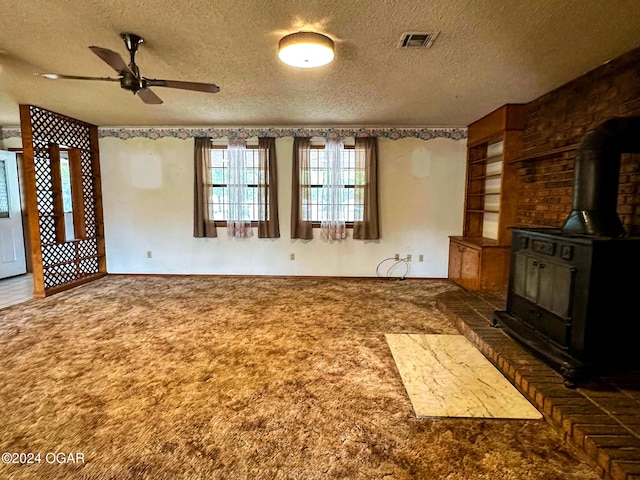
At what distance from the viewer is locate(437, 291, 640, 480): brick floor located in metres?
1.45

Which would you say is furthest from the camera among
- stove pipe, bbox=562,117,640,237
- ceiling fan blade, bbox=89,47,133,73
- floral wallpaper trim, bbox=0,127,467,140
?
floral wallpaper trim, bbox=0,127,467,140

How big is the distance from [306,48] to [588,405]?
2718 mm

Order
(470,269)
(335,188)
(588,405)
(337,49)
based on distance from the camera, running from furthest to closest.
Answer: (335,188), (470,269), (337,49), (588,405)

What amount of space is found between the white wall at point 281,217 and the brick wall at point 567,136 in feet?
4.43

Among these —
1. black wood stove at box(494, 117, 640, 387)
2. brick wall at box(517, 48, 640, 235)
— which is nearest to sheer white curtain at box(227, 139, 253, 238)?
brick wall at box(517, 48, 640, 235)

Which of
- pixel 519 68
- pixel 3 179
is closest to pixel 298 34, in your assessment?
pixel 519 68

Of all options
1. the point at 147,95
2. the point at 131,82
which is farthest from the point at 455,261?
the point at 131,82

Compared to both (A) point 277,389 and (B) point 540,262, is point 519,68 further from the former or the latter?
(A) point 277,389

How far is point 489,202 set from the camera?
15.3ft

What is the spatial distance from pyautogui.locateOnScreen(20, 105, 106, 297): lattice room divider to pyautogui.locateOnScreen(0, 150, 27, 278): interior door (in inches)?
46.5

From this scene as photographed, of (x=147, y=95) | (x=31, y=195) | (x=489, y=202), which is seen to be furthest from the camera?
(x=489, y=202)

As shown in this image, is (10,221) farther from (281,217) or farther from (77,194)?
(281,217)

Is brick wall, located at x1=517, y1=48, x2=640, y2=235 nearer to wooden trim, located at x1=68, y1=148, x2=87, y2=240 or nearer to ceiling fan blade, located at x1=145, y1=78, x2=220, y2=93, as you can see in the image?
ceiling fan blade, located at x1=145, y1=78, x2=220, y2=93

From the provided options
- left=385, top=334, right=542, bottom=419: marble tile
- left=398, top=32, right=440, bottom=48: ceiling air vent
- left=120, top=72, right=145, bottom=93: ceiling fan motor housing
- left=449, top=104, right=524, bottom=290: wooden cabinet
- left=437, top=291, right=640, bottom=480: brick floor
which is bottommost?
left=385, top=334, right=542, bottom=419: marble tile
